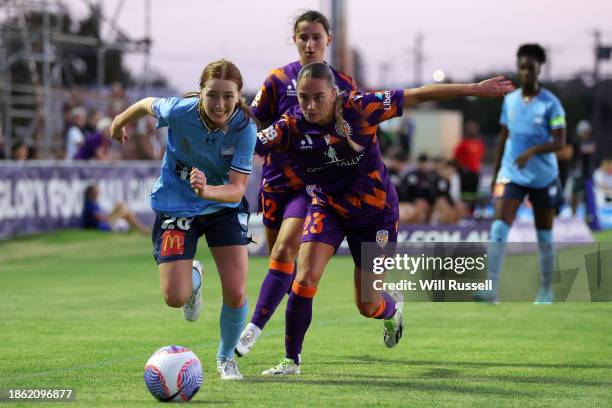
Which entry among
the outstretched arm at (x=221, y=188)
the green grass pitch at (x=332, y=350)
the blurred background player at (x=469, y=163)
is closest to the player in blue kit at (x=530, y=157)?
the green grass pitch at (x=332, y=350)

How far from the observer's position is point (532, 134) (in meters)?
12.1

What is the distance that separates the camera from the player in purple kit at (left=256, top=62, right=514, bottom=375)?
739cm

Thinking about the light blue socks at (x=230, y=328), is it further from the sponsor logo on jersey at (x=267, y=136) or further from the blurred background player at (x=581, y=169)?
the blurred background player at (x=581, y=169)

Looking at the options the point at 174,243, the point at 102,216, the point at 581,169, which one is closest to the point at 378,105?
the point at 174,243

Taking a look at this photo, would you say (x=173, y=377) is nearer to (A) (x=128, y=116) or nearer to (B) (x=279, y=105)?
(A) (x=128, y=116)

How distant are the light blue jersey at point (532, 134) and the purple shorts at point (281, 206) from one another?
404 centimetres

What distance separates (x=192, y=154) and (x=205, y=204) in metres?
0.32

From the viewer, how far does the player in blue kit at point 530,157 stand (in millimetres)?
11961

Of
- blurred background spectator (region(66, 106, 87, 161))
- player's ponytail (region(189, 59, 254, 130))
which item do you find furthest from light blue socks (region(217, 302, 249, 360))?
blurred background spectator (region(66, 106, 87, 161))

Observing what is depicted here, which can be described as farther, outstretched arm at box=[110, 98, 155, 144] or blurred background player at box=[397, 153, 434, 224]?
blurred background player at box=[397, 153, 434, 224]

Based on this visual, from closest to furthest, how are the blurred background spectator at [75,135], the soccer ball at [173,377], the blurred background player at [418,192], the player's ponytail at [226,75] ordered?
the soccer ball at [173,377] < the player's ponytail at [226,75] < the blurred background player at [418,192] < the blurred background spectator at [75,135]

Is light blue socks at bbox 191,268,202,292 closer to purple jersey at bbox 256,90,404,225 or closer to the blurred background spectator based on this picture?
purple jersey at bbox 256,90,404,225

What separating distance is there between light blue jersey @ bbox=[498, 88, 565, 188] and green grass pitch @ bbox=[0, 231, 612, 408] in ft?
4.47

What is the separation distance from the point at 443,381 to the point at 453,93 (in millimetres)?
1799
